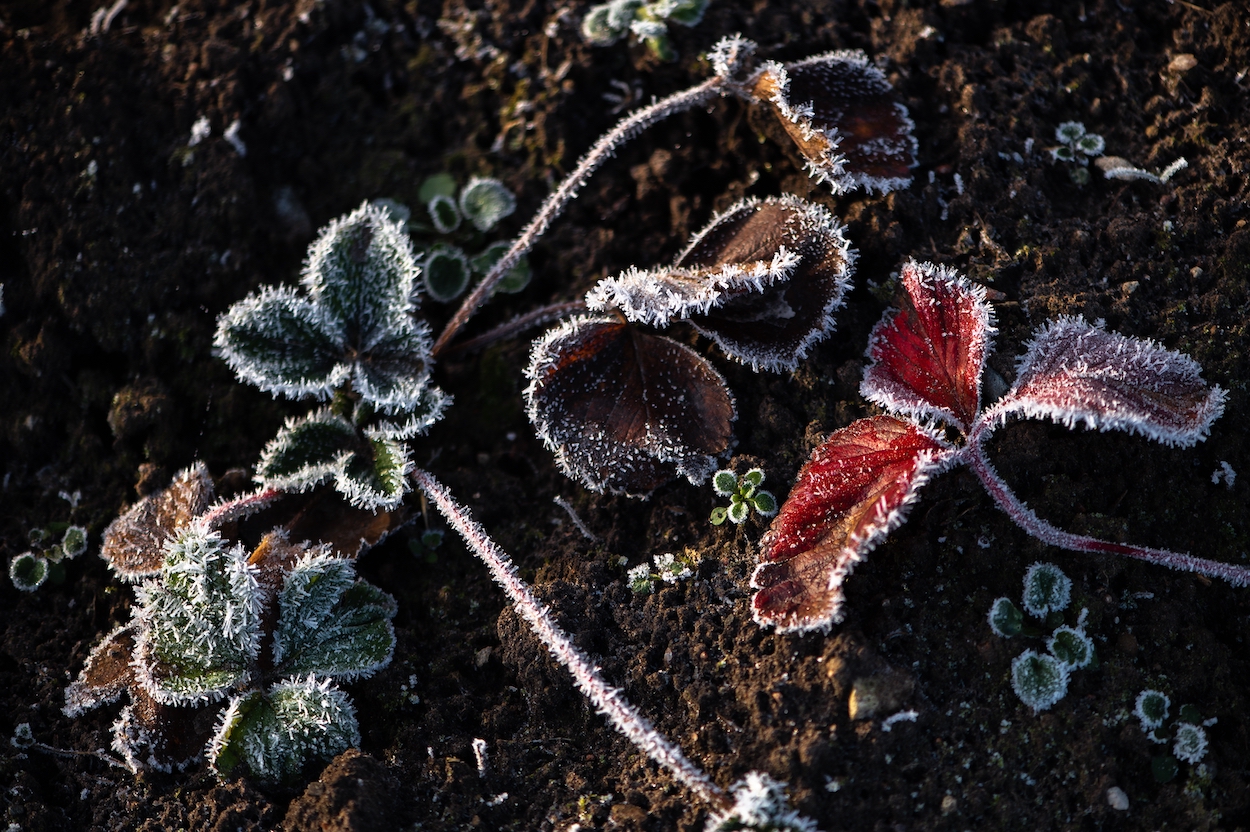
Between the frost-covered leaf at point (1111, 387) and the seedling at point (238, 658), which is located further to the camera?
the seedling at point (238, 658)

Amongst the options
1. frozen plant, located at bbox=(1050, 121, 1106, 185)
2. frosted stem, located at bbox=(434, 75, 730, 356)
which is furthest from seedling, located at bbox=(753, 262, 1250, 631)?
frosted stem, located at bbox=(434, 75, 730, 356)

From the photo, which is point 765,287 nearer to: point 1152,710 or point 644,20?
point 644,20

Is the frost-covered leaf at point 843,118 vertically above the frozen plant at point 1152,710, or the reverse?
the frost-covered leaf at point 843,118

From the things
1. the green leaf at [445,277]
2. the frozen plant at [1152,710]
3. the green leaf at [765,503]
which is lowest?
the frozen plant at [1152,710]

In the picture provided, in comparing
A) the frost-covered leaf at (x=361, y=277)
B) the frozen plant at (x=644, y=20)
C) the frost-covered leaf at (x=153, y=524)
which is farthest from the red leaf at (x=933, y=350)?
the frost-covered leaf at (x=153, y=524)

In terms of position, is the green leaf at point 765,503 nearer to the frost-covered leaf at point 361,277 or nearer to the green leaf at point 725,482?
the green leaf at point 725,482

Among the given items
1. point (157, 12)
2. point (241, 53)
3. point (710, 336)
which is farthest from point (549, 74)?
point (157, 12)

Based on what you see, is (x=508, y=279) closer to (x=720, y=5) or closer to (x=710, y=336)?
(x=710, y=336)
